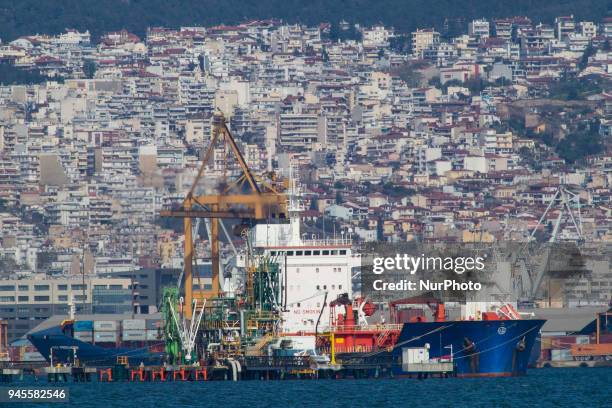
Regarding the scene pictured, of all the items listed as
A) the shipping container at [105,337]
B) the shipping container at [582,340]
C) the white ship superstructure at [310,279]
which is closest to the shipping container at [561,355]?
the shipping container at [582,340]

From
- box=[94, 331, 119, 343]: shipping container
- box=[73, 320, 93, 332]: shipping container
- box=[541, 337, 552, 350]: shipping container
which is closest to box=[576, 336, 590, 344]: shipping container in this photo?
box=[541, 337, 552, 350]: shipping container

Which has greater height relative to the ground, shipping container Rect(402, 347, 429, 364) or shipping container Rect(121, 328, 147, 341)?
shipping container Rect(121, 328, 147, 341)

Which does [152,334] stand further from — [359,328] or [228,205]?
[359,328]

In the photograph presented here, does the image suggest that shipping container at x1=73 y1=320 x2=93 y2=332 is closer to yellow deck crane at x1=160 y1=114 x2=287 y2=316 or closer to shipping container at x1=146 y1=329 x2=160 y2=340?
shipping container at x1=146 y1=329 x2=160 y2=340

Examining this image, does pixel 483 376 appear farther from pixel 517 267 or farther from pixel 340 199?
pixel 340 199

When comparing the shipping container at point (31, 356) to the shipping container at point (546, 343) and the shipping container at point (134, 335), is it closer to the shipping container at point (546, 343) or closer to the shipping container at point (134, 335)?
the shipping container at point (134, 335)

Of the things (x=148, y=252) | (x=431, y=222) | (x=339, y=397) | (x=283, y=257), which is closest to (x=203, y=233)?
(x=148, y=252)

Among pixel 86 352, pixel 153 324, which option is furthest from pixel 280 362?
pixel 153 324
